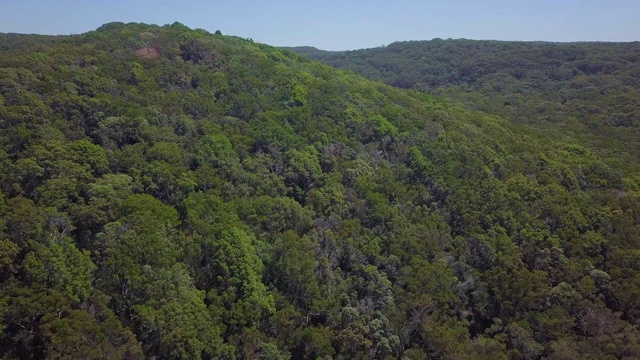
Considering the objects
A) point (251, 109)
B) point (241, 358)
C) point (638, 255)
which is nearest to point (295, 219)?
point (241, 358)

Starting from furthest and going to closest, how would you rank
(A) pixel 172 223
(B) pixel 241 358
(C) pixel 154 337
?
(A) pixel 172 223
(B) pixel 241 358
(C) pixel 154 337

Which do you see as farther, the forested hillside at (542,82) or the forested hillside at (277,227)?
the forested hillside at (542,82)

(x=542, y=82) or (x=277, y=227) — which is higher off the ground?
(x=542, y=82)

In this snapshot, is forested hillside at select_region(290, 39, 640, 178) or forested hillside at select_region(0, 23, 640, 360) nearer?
forested hillside at select_region(0, 23, 640, 360)

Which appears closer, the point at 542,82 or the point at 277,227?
the point at 277,227

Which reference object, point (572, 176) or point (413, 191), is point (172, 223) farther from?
point (572, 176)
